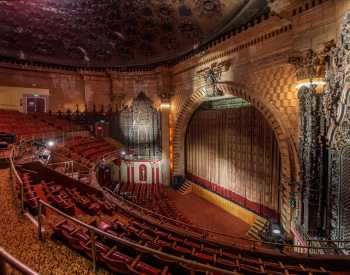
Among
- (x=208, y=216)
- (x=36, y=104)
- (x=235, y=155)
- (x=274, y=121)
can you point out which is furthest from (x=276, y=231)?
(x=36, y=104)

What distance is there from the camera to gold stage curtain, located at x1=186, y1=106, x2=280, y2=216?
9188mm

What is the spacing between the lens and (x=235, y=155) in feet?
36.1

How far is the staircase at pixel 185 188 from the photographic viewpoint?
13.7m

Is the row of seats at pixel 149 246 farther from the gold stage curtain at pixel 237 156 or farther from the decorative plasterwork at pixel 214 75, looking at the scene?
the decorative plasterwork at pixel 214 75

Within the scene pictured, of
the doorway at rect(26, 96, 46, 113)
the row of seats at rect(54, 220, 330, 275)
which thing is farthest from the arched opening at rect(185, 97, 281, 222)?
the doorway at rect(26, 96, 46, 113)

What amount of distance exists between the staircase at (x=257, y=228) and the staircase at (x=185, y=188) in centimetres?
538

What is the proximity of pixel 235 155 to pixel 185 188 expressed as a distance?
15.7ft

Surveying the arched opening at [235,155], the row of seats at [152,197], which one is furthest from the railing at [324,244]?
the row of seats at [152,197]

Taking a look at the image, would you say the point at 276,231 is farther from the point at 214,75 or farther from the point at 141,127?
the point at 141,127

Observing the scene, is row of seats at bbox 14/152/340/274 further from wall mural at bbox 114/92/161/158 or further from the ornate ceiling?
wall mural at bbox 114/92/161/158

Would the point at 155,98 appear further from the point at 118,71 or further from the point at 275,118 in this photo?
the point at 275,118

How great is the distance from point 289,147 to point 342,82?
2.75m

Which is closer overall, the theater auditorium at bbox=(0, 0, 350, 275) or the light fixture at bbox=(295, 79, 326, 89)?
the theater auditorium at bbox=(0, 0, 350, 275)

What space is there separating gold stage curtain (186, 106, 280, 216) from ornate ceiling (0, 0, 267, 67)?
15.1 ft
